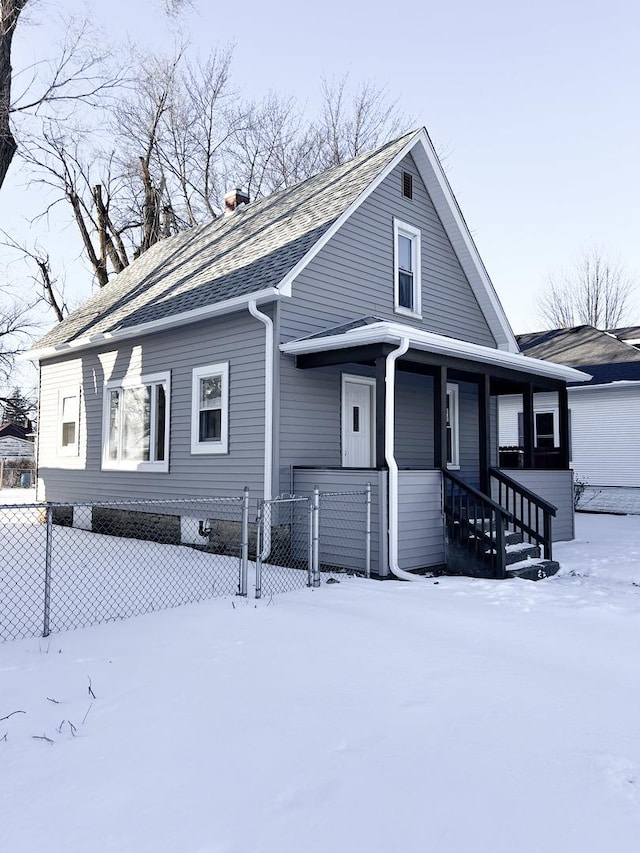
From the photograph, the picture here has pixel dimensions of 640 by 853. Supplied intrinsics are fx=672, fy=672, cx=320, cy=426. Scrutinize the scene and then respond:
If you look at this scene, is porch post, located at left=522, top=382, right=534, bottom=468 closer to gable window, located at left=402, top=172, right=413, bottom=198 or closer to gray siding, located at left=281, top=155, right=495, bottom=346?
gray siding, located at left=281, top=155, right=495, bottom=346

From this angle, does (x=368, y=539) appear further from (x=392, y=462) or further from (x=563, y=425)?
(x=563, y=425)

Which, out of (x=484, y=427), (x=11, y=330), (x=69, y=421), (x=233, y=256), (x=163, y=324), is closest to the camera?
(x=484, y=427)

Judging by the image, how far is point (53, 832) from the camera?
8.94ft

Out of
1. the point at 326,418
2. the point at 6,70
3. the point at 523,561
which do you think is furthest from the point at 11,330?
the point at 523,561

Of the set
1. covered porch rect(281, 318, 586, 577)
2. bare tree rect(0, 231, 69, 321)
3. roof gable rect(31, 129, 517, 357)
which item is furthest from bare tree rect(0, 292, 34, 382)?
Result: covered porch rect(281, 318, 586, 577)

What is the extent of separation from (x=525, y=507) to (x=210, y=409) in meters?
5.78

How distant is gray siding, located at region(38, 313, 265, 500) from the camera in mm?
10008

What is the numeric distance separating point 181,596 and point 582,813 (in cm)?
514

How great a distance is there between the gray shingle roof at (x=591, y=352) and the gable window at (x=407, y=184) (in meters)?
9.40

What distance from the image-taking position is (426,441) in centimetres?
1262

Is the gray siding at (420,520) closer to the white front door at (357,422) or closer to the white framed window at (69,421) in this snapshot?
the white front door at (357,422)

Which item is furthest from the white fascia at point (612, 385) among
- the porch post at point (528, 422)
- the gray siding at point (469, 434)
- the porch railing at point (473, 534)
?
the porch railing at point (473, 534)

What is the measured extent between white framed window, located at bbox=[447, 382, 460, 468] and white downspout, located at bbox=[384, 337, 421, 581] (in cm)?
449

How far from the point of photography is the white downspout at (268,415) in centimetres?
952
